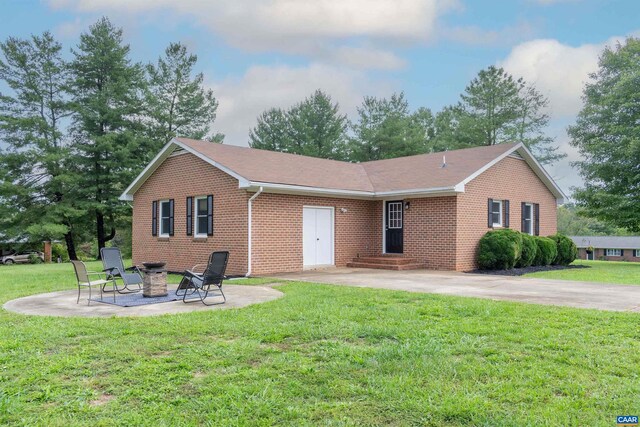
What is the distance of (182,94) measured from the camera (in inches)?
1403

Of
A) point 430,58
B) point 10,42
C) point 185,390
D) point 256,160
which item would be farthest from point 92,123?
point 185,390

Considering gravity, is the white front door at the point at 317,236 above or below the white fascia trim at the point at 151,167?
below

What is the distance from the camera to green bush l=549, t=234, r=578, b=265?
1912 cm

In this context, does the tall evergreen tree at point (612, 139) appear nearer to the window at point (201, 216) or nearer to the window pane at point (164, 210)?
the window at point (201, 216)

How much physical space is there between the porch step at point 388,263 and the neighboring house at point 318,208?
0.04m

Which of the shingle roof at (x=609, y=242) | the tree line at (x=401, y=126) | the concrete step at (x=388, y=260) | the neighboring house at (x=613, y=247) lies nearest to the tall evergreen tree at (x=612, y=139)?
the tree line at (x=401, y=126)

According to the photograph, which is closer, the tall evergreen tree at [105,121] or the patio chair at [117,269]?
Answer: the patio chair at [117,269]

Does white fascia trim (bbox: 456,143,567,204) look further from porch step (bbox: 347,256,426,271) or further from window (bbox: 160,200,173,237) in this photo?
window (bbox: 160,200,173,237)

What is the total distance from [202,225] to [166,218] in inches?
92.0

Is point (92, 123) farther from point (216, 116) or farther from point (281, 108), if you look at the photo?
point (281, 108)

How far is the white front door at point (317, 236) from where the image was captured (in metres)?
15.8

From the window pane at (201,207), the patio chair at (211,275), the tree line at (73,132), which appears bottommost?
the patio chair at (211,275)

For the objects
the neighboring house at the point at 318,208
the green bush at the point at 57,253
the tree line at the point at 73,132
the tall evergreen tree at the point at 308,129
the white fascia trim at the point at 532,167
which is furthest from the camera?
the tall evergreen tree at the point at 308,129

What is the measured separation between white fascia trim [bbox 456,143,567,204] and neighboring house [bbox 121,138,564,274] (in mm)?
64
